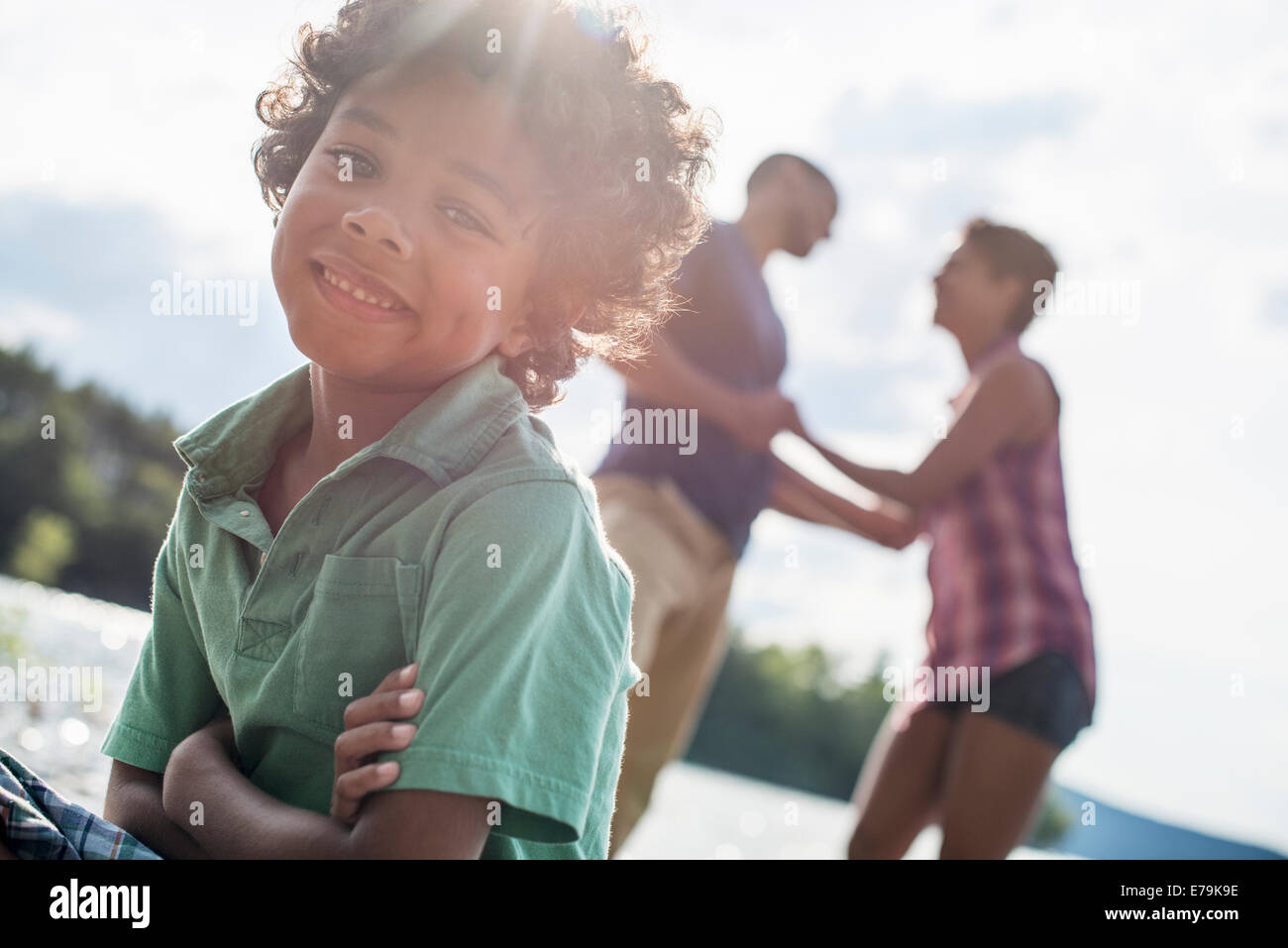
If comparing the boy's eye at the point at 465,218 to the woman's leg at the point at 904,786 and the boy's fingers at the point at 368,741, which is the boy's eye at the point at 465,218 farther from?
the woman's leg at the point at 904,786

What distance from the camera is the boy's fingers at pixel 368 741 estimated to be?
1020 millimetres

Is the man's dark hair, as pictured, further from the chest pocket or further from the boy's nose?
the chest pocket

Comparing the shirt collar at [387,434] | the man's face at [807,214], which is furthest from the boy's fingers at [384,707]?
the man's face at [807,214]

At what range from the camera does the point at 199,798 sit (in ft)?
3.96

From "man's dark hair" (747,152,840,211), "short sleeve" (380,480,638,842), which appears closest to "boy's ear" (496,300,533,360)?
"short sleeve" (380,480,638,842)

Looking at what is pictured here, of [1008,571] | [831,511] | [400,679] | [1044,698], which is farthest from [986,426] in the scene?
[400,679]

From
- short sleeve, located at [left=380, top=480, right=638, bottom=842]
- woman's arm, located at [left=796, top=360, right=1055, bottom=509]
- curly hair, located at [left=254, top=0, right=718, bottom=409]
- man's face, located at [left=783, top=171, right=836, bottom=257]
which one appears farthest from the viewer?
man's face, located at [left=783, top=171, right=836, bottom=257]

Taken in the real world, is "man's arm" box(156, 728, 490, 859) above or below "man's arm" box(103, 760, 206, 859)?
above

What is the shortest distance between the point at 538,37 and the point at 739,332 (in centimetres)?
185

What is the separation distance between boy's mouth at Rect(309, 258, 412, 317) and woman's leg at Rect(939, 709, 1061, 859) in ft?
7.07

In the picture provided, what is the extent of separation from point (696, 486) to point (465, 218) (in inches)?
74.0

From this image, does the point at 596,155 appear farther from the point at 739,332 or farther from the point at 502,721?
the point at 739,332

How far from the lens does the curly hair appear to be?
1.41 meters

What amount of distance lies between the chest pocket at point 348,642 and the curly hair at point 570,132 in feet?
1.60
